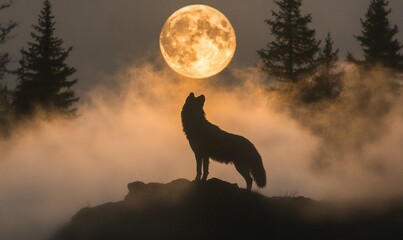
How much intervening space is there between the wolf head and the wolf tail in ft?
5.97

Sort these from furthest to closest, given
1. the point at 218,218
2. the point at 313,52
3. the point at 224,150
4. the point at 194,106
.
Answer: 1. the point at 313,52
2. the point at 194,106
3. the point at 224,150
4. the point at 218,218

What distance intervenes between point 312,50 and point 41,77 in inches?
603

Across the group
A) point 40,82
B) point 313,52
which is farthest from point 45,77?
point 313,52

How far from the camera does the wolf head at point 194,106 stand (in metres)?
15.3

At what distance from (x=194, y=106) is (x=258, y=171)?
2.32m

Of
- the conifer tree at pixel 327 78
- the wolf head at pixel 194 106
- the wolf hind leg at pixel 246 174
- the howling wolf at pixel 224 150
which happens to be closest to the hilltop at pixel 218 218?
the wolf hind leg at pixel 246 174

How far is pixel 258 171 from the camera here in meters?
15.0

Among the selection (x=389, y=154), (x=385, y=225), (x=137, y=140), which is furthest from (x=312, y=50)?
(x=385, y=225)

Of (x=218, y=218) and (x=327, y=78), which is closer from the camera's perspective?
(x=218, y=218)

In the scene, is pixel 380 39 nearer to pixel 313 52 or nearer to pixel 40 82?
pixel 313 52

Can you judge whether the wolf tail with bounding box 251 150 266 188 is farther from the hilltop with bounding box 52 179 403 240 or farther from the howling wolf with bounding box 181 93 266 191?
the hilltop with bounding box 52 179 403 240

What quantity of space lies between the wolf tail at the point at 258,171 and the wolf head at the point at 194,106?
5.97 ft

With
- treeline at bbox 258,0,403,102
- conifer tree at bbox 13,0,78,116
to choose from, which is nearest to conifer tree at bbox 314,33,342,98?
treeline at bbox 258,0,403,102

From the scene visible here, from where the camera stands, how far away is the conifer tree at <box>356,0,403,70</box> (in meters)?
33.2
